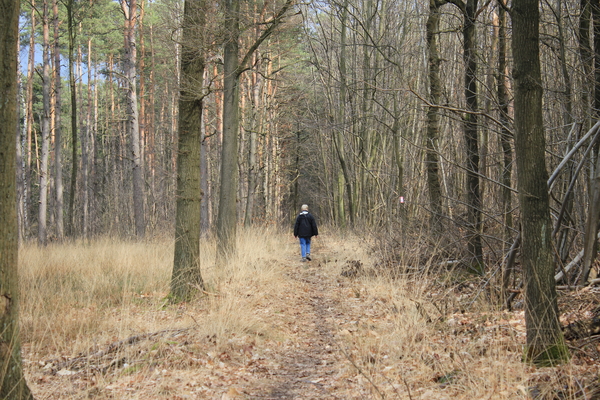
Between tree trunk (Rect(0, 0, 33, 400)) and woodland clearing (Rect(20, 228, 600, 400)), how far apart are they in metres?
0.60

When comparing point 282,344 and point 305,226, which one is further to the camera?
point 305,226

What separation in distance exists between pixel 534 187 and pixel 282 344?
3.43m

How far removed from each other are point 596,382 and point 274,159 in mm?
22546

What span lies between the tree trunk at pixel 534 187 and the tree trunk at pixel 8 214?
3630 millimetres

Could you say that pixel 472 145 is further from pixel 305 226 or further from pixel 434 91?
pixel 305 226

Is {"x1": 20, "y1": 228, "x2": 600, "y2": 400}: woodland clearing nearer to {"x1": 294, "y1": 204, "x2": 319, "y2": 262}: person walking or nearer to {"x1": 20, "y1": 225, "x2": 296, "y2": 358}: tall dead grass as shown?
{"x1": 20, "y1": 225, "x2": 296, "y2": 358}: tall dead grass

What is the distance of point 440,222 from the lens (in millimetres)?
9000

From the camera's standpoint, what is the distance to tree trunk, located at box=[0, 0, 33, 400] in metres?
3.23

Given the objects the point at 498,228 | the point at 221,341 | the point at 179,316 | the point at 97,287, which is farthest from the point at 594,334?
the point at 97,287

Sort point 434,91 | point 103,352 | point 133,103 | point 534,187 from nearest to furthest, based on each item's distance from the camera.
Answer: point 534,187
point 103,352
point 434,91
point 133,103

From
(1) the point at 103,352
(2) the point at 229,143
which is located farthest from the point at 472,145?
(1) the point at 103,352

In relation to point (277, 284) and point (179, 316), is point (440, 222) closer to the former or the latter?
point (277, 284)

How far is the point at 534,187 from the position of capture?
3.76 m

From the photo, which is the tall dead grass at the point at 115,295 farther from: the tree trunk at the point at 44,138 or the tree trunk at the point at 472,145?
the tree trunk at the point at 472,145
